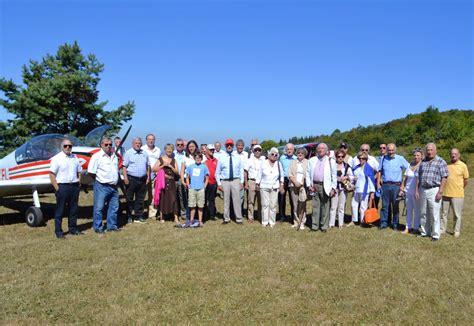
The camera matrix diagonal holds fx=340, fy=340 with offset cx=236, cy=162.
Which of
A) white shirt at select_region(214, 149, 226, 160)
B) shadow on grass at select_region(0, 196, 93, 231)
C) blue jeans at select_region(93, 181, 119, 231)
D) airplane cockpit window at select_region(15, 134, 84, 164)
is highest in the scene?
airplane cockpit window at select_region(15, 134, 84, 164)

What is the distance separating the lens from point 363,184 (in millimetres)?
7445

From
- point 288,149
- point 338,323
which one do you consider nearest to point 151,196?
point 288,149

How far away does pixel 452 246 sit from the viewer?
602cm

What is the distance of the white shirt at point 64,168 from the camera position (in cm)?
648

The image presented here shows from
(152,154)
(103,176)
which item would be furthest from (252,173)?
(103,176)

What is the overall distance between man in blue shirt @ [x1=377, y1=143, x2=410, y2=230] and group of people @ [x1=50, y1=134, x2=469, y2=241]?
0.02 m

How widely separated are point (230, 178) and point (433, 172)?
4089 millimetres

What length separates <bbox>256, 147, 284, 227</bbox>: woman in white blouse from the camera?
24.5 feet

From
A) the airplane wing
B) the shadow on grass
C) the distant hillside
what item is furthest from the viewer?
the distant hillside

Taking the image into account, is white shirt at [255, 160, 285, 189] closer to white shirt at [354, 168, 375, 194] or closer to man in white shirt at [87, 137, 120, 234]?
white shirt at [354, 168, 375, 194]

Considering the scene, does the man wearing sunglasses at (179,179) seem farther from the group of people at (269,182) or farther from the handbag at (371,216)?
the handbag at (371,216)

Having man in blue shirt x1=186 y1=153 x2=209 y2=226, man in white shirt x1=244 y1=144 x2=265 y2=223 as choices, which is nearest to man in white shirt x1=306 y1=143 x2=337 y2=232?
man in white shirt x1=244 y1=144 x2=265 y2=223

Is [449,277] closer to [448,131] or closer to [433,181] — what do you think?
[433,181]

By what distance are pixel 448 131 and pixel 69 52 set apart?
1244 inches
